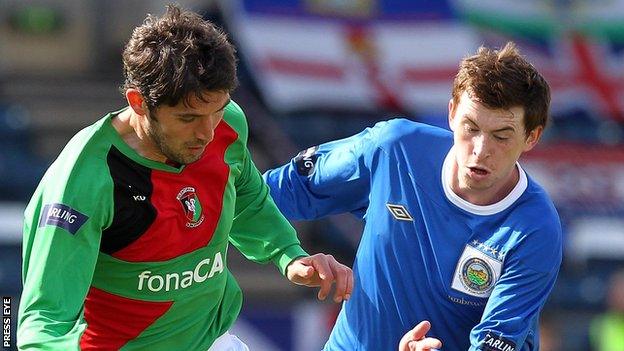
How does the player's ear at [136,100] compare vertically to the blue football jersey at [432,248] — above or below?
above

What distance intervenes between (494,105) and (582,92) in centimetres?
802

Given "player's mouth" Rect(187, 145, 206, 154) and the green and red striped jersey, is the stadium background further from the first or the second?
"player's mouth" Rect(187, 145, 206, 154)

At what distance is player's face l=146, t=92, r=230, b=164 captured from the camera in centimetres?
364

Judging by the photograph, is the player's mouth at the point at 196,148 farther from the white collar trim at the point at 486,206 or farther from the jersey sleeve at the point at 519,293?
the jersey sleeve at the point at 519,293

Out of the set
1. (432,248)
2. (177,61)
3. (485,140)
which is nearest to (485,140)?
(485,140)

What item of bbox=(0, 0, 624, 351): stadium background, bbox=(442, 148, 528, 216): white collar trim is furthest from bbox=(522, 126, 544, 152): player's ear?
bbox=(0, 0, 624, 351): stadium background

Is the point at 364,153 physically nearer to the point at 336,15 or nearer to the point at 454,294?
the point at 454,294

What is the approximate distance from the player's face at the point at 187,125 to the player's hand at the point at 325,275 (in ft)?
1.89

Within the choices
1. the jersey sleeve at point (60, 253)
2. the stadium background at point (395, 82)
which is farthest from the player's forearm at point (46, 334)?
the stadium background at point (395, 82)

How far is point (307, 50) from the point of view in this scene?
1184 centimetres

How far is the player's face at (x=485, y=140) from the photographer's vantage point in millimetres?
4129

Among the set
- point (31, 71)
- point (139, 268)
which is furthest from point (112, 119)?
point (31, 71)

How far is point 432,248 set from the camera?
4379 millimetres

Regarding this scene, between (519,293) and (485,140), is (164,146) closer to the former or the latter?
(485,140)
